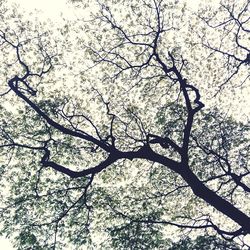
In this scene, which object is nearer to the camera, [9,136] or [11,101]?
[9,136]

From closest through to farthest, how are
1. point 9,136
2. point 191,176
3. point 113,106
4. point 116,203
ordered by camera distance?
point 191,176, point 9,136, point 116,203, point 113,106

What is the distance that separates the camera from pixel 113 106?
64.5 feet

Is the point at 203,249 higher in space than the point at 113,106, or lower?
lower

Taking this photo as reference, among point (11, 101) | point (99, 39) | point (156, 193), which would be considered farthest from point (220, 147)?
point (11, 101)

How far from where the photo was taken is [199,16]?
18266mm

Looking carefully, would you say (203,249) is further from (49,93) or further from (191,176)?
(49,93)

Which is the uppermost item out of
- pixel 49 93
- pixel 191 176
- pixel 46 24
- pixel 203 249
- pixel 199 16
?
pixel 199 16

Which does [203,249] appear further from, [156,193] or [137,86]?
[137,86]

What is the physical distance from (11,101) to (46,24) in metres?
4.51

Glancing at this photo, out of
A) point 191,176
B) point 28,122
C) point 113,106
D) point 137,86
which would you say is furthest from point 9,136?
point 191,176

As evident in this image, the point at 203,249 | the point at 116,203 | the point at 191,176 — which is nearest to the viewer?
the point at 191,176

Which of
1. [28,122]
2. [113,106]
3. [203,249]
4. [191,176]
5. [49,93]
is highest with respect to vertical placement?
[113,106]

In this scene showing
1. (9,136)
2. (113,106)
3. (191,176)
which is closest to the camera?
(191,176)

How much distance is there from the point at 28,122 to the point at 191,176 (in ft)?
28.3
